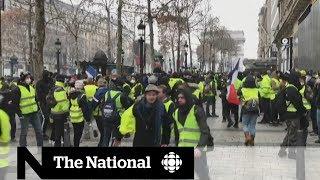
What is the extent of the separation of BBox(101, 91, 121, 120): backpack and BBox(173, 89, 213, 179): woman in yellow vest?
125 inches

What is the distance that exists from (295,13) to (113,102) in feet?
129

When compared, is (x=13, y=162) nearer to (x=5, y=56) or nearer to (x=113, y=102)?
(x=113, y=102)

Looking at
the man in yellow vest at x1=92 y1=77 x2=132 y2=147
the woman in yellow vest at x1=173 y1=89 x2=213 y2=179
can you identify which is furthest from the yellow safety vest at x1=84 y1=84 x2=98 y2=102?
the woman in yellow vest at x1=173 y1=89 x2=213 y2=179

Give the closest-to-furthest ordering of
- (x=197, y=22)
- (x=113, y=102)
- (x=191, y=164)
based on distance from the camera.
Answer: (x=191, y=164) → (x=113, y=102) → (x=197, y=22)

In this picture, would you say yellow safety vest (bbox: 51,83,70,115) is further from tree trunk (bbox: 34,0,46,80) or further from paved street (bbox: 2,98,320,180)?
tree trunk (bbox: 34,0,46,80)

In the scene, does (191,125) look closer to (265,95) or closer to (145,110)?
(145,110)

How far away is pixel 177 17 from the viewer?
1881 inches

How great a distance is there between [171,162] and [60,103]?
19.8 ft

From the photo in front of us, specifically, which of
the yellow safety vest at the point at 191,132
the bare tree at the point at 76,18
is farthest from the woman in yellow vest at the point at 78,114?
the bare tree at the point at 76,18

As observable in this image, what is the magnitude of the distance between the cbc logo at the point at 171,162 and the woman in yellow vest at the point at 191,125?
13.8 inches

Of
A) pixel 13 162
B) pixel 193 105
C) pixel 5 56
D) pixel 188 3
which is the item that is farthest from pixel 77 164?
pixel 5 56

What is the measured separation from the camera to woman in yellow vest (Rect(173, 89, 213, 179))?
26.3ft

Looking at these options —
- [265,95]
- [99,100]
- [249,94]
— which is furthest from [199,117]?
[265,95]

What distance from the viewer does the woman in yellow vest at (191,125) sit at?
26.3ft
